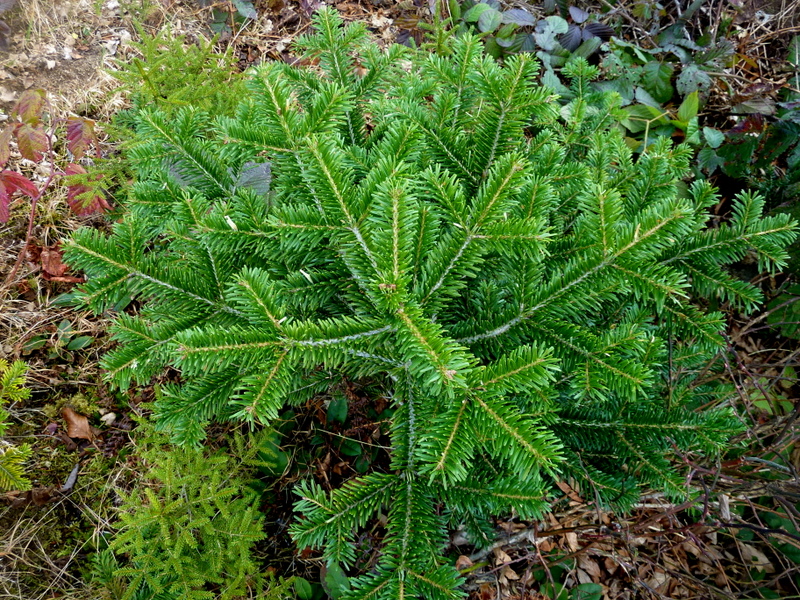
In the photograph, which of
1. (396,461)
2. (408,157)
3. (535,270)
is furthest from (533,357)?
(408,157)

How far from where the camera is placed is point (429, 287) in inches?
46.1

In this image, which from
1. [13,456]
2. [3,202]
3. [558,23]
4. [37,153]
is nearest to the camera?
[13,456]

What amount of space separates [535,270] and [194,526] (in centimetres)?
144

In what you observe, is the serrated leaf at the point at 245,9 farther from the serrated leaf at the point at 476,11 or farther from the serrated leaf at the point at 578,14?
the serrated leaf at the point at 578,14

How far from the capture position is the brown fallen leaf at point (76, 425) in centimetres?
212

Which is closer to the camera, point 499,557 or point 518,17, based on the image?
point 499,557

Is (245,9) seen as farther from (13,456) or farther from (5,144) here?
(13,456)

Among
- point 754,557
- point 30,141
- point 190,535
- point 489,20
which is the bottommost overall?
point 754,557

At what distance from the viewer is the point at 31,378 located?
217cm

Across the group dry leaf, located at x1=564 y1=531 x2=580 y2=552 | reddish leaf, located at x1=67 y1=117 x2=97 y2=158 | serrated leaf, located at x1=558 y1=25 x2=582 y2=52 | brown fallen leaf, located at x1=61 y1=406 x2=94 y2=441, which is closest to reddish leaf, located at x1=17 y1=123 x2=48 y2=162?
reddish leaf, located at x1=67 y1=117 x2=97 y2=158

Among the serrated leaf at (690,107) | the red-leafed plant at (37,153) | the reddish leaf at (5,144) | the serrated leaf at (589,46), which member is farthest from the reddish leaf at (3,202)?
the serrated leaf at (690,107)

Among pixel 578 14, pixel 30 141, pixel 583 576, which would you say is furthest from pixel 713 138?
pixel 30 141

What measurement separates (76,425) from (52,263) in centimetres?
82

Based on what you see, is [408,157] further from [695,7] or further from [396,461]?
[695,7]
